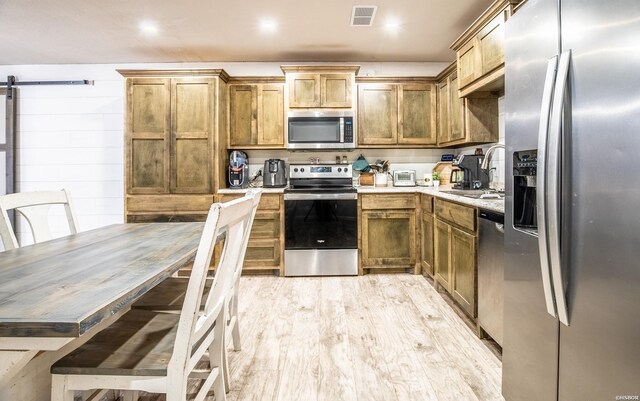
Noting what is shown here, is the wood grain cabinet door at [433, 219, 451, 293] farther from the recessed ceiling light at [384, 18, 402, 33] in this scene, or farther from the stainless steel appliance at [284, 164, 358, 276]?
the recessed ceiling light at [384, 18, 402, 33]

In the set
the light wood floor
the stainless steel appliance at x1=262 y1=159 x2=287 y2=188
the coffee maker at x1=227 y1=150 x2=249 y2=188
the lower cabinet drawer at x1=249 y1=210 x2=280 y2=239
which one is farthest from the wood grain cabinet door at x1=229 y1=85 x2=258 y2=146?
the light wood floor

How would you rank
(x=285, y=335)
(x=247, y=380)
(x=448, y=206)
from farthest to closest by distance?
(x=448, y=206)
(x=285, y=335)
(x=247, y=380)

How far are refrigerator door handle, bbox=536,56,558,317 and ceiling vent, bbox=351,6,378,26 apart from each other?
2.18 meters

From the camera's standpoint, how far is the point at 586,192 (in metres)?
1.04

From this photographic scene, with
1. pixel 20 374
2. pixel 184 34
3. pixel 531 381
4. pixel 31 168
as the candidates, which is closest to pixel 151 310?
pixel 20 374

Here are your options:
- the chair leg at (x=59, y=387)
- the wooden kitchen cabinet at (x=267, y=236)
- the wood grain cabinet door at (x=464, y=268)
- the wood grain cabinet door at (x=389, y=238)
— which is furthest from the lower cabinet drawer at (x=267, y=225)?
the chair leg at (x=59, y=387)

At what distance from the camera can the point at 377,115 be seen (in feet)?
13.4

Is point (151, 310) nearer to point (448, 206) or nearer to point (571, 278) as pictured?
point (571, 278)

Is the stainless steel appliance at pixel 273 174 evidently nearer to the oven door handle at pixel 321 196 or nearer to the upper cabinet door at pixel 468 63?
the oven door handle at pixel 321 196

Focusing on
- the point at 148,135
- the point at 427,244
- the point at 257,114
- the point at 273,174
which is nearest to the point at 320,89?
the point at 257,114

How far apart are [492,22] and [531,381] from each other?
233 centimetres

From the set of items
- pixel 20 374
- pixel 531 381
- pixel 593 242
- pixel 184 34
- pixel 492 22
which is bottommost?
pixel 531 381

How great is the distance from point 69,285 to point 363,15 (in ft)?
9.95

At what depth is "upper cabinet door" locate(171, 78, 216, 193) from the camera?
372 centimetres
